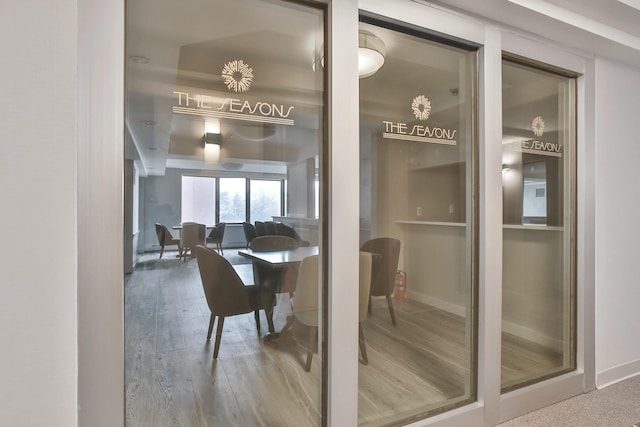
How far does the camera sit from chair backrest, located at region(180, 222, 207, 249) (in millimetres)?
1252

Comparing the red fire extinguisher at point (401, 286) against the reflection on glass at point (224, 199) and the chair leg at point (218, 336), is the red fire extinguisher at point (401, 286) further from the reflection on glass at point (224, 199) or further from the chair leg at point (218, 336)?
the chair leg at point (218, 336)

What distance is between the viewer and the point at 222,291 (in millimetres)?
1360

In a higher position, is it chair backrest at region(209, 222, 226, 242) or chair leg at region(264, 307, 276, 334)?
chair backrest at region(209, 222, 226, 242)

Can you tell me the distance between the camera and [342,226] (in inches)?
57.2

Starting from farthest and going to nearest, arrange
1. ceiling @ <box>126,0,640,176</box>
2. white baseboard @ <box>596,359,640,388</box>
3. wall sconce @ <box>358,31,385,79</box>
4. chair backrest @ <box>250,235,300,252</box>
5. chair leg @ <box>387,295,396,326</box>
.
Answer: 1. white baseboard @ <box>596,359,640,388</box>
2. chair leg @ <box>387,295,396,326</box>
3. wall sconce @ <box>358,31,385,79</box>
4. chair backrest @ <box>250,235,300,252</box>
5. ceiling @ <box>126,0,640,176</box>

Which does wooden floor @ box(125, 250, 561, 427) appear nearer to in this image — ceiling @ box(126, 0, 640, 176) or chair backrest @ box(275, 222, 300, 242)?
chair backrest @ box(275, 222, 300, 242)

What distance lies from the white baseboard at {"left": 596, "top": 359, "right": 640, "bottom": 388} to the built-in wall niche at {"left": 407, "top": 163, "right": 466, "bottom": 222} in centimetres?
167

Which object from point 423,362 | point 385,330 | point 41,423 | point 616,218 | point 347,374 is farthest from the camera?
point 616,218

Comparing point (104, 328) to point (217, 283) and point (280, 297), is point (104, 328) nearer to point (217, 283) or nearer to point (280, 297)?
point (217, 283)

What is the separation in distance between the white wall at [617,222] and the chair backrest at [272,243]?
223 cm

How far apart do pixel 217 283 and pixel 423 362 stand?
1.24m

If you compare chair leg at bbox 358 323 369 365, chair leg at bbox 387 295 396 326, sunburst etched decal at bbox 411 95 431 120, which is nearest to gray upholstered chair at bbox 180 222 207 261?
chair leg at bbox 358 323 369 365

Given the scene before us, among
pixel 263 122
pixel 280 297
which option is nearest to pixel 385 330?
pixel 280 297

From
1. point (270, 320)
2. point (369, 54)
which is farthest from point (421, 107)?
point (270, 320)
